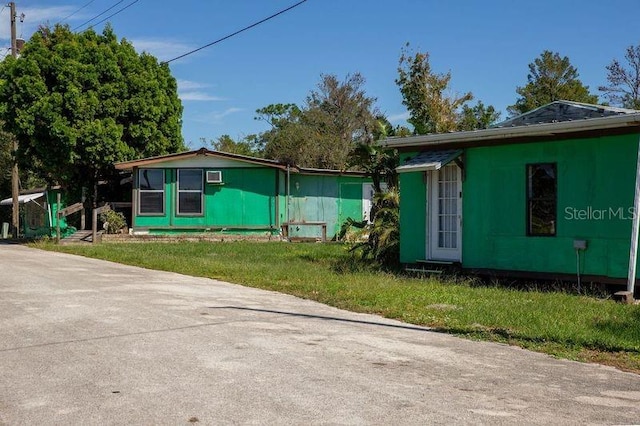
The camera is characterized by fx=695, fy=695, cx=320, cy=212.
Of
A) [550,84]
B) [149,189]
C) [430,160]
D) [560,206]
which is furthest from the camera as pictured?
[550,84]

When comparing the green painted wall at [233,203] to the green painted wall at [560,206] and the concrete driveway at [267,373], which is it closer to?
the green painted wall at [560,206]

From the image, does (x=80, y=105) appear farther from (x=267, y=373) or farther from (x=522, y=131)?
(x=267, y=373)

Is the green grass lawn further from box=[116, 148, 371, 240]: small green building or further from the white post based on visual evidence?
box=[116, 148, 371, 240]: small green building

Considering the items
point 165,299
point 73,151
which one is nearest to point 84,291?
point 165,299

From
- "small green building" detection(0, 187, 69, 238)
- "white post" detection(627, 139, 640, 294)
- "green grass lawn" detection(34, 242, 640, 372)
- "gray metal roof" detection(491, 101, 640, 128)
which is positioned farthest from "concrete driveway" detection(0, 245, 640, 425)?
"small green building" detection(0, 187, 69, 238)

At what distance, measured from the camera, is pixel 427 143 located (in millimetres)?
14742

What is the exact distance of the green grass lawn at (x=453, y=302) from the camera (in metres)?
8.04

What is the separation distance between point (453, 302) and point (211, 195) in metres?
16.3

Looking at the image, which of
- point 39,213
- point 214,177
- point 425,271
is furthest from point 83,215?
point 425,271

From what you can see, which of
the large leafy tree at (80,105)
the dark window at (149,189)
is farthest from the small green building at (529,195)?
the large leafy tree at (80,105)

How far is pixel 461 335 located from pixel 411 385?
2743 mm

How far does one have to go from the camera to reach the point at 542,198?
42.5ft

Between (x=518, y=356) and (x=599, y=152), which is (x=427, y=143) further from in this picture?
(x=518, y=356)

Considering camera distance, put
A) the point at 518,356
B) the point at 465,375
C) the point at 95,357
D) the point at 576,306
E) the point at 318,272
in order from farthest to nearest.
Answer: the point at 318,272
the point at 576,306
the point at 518,356
the point at 95,357
the point at 465,375
